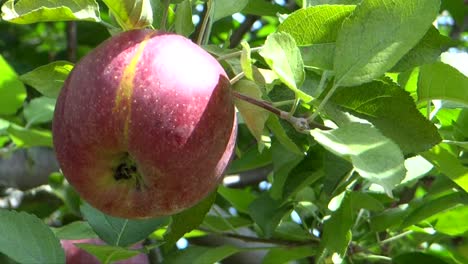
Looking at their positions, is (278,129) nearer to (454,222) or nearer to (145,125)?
(145,125)

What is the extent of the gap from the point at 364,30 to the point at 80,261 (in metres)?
0.92

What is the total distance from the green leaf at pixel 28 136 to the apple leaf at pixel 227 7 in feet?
2.35

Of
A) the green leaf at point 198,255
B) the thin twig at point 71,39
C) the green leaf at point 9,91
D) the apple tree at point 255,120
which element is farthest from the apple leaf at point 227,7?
the thin twig at point 71,39

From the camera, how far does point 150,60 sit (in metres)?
1.05

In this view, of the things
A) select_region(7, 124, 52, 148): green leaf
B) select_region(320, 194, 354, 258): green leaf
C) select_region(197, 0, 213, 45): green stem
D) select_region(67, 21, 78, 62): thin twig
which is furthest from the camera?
select_region(67, 21, 78, 62): thin twig

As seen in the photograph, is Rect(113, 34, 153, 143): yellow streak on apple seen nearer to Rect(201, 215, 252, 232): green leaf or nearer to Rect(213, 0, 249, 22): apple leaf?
Rect(213, 0, 249, 22): apple leaf

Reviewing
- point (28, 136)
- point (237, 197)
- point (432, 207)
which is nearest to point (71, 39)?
point (28, 136)

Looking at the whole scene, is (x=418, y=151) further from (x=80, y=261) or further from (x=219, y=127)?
(x=80, y=261)

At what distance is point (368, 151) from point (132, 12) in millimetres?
337

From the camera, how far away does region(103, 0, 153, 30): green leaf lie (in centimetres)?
113

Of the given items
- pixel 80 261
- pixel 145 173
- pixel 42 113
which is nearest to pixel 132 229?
pixel 80 261

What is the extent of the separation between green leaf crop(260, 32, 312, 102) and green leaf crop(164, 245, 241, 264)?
582 mm

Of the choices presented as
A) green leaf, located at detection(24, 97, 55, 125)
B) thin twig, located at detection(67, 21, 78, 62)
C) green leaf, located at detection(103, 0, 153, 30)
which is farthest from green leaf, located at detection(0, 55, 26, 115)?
green leaf, located at detection(103, 0, 153, 30)

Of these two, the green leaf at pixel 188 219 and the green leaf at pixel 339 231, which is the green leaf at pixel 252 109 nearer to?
the green leaf at pixel 188 219
